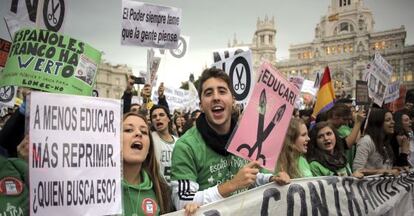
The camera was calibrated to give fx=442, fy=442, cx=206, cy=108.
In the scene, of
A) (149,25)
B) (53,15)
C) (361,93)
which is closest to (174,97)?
(149,25)

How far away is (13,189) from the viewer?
2.81 meters

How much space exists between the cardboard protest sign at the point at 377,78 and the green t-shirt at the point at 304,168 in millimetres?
3037

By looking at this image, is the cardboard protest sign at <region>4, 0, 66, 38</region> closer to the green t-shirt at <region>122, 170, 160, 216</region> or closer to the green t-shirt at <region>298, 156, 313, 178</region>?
the green t-shirt at <region>122, 170, 160, 216</region>

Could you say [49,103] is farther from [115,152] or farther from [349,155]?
[349,155]

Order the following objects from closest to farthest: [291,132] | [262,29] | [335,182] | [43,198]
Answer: [43,198] < [335,182] < [291,132] < [262,29]

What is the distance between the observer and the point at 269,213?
348cm

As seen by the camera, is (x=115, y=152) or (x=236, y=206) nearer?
(x=115, y=152)

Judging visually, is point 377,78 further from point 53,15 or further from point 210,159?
point 53,15

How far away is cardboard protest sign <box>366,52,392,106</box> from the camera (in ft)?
23.4

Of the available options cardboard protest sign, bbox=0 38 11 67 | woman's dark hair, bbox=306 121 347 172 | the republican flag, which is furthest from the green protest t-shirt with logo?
the republican flag

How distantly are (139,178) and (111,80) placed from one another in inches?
3133

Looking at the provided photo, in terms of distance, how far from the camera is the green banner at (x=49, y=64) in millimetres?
3121

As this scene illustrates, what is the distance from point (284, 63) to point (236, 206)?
10511 centimetres

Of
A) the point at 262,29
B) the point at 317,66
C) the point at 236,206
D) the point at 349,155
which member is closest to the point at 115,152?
the point at 236,206
